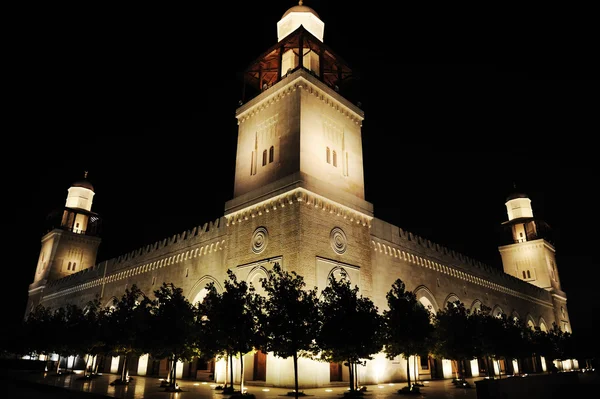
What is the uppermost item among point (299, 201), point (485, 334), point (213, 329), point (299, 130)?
A: point (299, 130)

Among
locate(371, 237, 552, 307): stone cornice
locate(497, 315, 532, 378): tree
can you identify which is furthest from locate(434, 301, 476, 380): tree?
locate(371, 237, 552, 307): stone cornice

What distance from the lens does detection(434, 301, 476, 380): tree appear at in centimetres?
2225

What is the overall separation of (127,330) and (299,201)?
11.2m

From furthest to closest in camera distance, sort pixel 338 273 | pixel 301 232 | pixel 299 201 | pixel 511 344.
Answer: pixel 511 344 < pixel 338 273 < pixel 299 201 < pixel 301 232

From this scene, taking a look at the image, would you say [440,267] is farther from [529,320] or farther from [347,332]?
[347,332]

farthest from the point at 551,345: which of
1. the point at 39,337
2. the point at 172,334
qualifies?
the point at 39,337

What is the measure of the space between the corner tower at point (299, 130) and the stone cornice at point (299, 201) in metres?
0.27

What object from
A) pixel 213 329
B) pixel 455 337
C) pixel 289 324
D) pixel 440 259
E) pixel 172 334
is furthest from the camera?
pixel 440 259

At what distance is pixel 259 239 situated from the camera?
22.0 m

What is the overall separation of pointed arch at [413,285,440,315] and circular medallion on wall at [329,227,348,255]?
912cm

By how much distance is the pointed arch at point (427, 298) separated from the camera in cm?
2860

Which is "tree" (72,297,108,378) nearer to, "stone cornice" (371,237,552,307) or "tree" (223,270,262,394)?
"tree" (223,270,262,394)

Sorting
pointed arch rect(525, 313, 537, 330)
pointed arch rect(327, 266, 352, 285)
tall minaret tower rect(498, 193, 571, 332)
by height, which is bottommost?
pointed arch rect(525, 313, 537, 330)

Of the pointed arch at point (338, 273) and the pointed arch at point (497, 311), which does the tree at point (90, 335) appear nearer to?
the pointed arch at point (338, 273)
